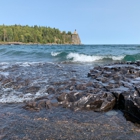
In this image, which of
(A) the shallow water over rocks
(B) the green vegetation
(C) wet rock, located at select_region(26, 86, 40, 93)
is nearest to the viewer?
(A) the shallow water over rocks

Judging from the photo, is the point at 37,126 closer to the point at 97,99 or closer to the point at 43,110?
the point at 43,110

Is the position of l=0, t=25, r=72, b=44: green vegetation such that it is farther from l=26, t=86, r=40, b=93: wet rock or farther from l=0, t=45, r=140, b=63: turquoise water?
l=26, t=86, r=40, b=93: wet rock

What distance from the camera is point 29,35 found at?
384 feet

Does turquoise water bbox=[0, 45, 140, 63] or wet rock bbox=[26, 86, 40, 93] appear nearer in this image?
wet rock bbox=[26, 86, 40, 93]

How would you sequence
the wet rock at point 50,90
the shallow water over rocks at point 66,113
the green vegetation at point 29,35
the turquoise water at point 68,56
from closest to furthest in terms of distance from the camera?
the shallow water over rocks at point 66,113 → the wet rock at point 50,90 → the turquoise water at point 68,56 → the green vegetation at point 29,35

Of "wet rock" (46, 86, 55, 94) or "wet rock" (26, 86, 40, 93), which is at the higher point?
"wet rock" (46, 86, 55, 94)

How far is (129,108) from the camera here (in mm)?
3504

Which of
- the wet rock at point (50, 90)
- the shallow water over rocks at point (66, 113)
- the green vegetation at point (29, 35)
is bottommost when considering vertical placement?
the shallow water over rocks at point (66, 113)

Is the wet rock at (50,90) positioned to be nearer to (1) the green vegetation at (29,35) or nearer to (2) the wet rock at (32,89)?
(2) the wet rock at (32,89)

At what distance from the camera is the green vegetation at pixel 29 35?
109188mm

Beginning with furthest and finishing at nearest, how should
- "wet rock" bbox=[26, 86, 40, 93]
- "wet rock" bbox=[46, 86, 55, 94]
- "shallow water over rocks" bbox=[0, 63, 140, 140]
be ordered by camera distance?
"wet rock" bbox=[26, 86, 40, 93], "wet rock" bbox=[46, 86, 55, 94], "shallow water over rocks" bbox=[0, 63, 140, 140]

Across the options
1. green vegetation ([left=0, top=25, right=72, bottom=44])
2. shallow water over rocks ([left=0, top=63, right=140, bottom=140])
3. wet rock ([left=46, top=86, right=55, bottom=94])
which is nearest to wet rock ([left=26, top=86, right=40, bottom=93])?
shallow water over rocks ([left=0, top=63, right=140, bottom=140])

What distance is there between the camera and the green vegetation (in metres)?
109

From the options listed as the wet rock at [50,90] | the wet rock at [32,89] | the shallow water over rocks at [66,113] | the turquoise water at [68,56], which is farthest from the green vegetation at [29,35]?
the shallow water over rocks at [66,113]
